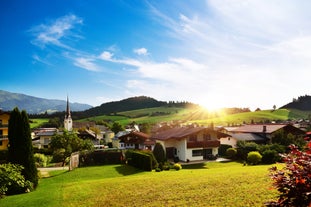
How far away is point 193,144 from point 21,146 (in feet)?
92.5

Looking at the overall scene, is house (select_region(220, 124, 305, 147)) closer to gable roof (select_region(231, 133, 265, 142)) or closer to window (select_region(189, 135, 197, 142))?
gable roof (select_region(231, 133, 265, 142))

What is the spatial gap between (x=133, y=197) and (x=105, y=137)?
83842mm

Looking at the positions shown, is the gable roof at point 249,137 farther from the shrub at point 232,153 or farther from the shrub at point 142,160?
the shrub at point 142,160

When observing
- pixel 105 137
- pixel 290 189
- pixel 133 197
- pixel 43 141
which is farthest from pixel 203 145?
pixel 105 137

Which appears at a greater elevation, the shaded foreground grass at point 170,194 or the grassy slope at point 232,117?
the grassy slope at point 232,117

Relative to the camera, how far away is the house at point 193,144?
43059 mm

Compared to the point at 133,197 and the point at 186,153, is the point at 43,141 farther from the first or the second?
the point at 133,197

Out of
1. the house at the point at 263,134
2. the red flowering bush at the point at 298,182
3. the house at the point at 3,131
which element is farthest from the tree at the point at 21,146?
the house at the point at 263,134

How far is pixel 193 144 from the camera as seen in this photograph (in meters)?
43.1

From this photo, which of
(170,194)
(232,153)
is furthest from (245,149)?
(170,194)

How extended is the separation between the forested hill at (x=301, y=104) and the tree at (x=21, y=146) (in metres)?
149

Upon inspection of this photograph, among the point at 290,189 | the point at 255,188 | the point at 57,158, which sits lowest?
the point at 57,158

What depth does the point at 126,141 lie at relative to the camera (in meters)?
58.4

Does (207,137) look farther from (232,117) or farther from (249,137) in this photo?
(232,117)
